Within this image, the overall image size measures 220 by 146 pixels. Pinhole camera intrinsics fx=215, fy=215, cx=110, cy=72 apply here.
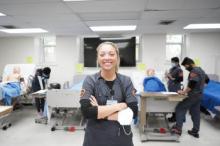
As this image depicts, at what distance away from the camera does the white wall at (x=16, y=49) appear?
22.0ft

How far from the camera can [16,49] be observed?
265 inches

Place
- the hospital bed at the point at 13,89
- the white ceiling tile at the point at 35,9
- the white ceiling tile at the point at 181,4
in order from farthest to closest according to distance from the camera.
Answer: the hospital bed at the point at 13,89, the white ceiling tile at the point at 35,9, the white ceiling tile at the point at 181,4

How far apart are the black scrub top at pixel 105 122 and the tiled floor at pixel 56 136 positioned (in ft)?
6.90

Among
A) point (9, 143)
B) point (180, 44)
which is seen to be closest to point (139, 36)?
point (180, 44)

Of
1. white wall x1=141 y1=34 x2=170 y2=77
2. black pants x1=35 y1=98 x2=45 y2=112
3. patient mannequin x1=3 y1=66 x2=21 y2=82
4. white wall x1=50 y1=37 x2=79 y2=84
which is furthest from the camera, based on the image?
white wall x1=50 y1=37 x2=79 y2=84

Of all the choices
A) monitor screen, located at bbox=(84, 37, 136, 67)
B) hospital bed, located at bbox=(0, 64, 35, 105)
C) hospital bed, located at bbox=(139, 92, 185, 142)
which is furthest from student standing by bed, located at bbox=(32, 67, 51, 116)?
hospital bed, located at bbox=(139, 92, 185, 142)

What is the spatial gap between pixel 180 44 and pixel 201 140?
3.67 m

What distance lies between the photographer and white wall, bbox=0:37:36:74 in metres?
6.70

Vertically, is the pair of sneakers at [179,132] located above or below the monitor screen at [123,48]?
below

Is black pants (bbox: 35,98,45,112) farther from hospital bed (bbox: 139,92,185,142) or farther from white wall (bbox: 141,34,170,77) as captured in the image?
white wall (bbox: 141,34,170,77)

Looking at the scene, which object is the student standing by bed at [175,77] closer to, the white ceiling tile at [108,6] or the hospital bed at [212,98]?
the hospital bed at [212,98]

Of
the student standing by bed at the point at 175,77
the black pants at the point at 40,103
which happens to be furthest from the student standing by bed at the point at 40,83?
the student standing by bed at the point at 175,77

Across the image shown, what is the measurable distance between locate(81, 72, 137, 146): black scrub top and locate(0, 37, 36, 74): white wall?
570cm

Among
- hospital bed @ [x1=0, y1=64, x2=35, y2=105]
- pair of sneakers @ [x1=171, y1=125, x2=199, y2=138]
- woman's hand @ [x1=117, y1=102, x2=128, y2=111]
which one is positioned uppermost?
woman's hand @ [x1=117, y1=102, x2=128, y2=111]
